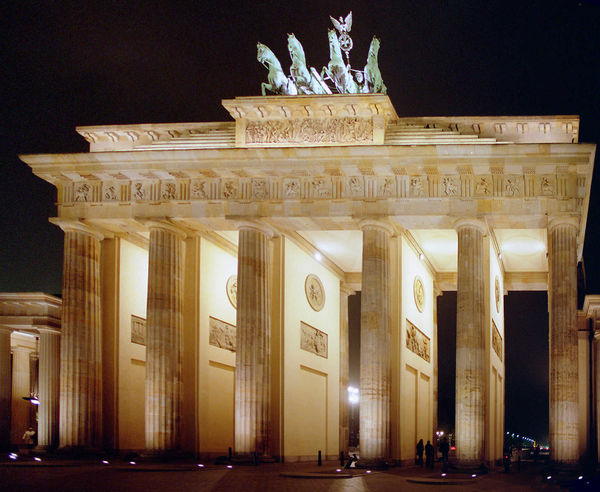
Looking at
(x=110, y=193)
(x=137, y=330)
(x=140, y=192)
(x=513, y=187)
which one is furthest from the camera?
(x=137, y=330)

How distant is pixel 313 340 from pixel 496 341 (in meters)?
8.51

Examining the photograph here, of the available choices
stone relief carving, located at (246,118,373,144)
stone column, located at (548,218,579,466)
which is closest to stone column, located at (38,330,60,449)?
stone relief carving, located at (246,118,373,144)

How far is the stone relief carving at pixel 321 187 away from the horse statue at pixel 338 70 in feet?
12.8

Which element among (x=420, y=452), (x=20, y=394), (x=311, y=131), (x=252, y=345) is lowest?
(x=420, y=452)

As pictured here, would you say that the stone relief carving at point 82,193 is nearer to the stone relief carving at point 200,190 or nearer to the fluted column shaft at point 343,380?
the stone relief carving at point 200,190

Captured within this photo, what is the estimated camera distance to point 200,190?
130 feet

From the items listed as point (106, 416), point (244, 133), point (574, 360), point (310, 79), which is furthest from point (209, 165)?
point (574, 360)

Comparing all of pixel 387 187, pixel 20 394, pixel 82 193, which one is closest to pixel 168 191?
pixel 82 193

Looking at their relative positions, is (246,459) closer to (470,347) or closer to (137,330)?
(470,347)

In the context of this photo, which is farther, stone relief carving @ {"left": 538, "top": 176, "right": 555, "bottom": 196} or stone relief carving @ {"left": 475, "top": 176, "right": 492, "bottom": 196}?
stone relief carving @ {"left": 475, "top": 176, "right": 492, "bottom": 196}

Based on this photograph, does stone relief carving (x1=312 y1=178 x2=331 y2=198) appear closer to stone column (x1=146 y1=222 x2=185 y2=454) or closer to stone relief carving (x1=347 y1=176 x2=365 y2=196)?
stone relief carving (x1=347 y1=176 x2=365 y2=196)

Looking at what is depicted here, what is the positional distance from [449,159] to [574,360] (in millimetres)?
8761

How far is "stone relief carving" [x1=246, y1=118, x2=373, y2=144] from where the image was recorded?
3897cm

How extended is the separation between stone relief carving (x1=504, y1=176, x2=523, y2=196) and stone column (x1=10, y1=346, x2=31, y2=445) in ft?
117
